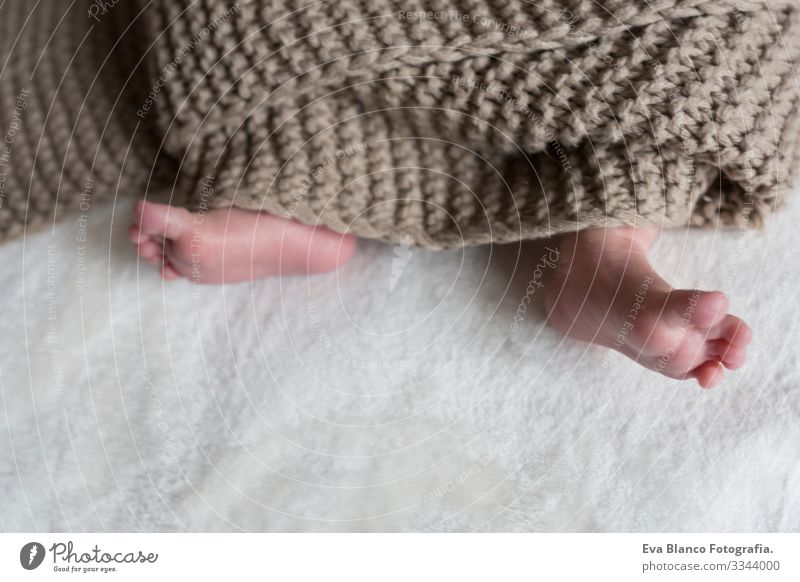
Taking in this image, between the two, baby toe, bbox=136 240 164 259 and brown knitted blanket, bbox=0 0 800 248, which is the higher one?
brown knitted blanket, bbox=0 0 800 248

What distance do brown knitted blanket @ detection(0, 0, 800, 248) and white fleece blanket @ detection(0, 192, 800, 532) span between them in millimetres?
46

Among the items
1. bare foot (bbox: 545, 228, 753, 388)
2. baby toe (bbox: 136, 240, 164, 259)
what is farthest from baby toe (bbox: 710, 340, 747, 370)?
baby toe (bbox: 136, 240, 164, 259)

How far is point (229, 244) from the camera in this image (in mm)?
504

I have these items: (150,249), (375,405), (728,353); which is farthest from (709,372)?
(150,249)

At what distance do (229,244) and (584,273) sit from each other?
0.24m

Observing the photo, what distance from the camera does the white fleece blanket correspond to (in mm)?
511

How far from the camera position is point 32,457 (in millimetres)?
521

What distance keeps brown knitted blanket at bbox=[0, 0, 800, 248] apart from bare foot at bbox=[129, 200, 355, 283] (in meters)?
0.01

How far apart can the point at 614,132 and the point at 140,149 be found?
336mm
